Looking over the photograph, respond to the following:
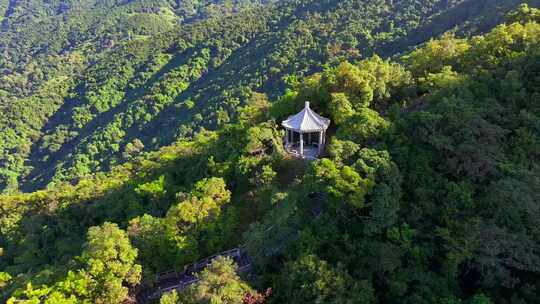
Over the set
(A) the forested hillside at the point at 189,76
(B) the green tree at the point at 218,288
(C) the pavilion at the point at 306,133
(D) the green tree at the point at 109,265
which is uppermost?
(C) the pavilion at the point at 306,133

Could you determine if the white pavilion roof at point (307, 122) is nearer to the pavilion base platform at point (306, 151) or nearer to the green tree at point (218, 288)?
the pavilion base platform at point (306, 151)

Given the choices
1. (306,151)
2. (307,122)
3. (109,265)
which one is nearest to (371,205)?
(307,122)

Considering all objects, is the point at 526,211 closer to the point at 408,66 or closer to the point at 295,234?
the point at 295,234

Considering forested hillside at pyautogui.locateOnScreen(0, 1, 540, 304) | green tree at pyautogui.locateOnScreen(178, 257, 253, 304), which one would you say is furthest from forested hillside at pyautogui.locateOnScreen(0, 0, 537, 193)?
green tree at pyautogui.locateOnScreen(178, 257, 253, 304)

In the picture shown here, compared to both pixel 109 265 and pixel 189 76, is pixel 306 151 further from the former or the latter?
pixel 189 76

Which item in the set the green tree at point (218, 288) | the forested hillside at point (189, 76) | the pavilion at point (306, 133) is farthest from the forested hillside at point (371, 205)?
the forested hillside at point (189, 76)

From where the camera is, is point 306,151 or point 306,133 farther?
point 306,133
